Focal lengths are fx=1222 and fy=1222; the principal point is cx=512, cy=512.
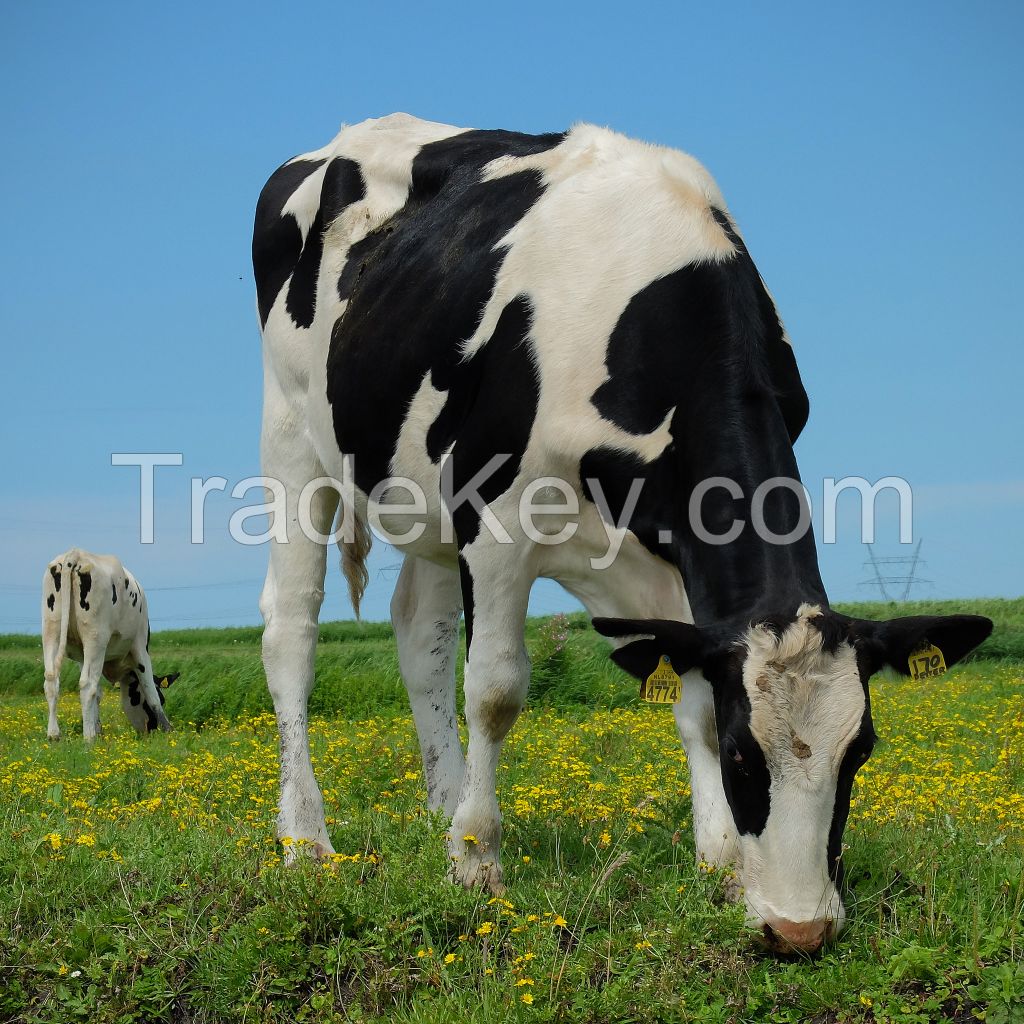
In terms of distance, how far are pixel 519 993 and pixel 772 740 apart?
1.30m

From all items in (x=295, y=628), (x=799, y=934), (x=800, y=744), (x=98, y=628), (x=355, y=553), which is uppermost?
(x=355, y=553)

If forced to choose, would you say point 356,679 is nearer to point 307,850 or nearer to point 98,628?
point 98,628

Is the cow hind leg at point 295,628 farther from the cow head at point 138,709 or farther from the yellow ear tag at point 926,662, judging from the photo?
the cow head at point 138,709

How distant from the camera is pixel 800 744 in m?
4.26

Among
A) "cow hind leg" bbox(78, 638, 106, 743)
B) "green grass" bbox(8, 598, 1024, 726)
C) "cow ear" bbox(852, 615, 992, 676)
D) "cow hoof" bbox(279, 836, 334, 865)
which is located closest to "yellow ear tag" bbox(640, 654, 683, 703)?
"cow ear" bbox(852, 615, 992, 676)

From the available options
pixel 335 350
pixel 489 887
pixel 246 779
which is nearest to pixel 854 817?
pixel 489 887

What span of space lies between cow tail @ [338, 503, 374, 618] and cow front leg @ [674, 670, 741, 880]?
3006mm

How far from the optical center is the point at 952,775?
9078 millimetres

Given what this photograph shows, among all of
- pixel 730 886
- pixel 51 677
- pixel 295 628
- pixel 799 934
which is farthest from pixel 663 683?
pixel 51 677

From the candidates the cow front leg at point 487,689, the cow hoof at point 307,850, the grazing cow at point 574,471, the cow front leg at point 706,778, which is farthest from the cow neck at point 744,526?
the cow hoof at point 307,850

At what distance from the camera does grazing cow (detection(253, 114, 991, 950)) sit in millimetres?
4406

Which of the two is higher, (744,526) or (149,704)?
(744,526)

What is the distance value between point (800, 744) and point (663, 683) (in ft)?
2.23

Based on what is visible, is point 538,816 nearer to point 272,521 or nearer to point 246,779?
point 272,521
